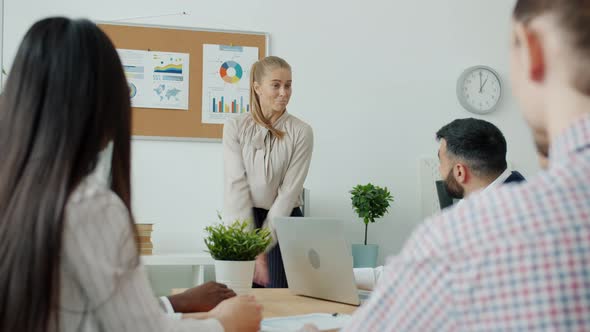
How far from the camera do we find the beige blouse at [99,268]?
3.31 ft

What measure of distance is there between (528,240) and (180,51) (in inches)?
151

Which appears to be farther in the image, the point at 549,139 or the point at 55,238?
the point at 55,238

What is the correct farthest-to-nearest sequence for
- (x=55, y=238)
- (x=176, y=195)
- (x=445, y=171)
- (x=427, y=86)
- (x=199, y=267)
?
(x=427, y=86)
(x=176, y=195)
(x=199, y=267)
(x=445, y=171)
(x=55, y=238)

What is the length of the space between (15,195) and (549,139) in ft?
2.34

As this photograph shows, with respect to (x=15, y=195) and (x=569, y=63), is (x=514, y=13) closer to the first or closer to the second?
(x=569, y=63)

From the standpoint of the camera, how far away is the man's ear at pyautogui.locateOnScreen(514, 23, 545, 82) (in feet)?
2.33

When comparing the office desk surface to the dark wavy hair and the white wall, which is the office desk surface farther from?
the white wall

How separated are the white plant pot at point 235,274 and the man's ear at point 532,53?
1.31 metres

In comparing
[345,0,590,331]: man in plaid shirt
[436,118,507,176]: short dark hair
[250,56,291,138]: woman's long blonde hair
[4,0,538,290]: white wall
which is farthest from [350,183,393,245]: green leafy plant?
[345,0,590,331]: man in plaid shirt

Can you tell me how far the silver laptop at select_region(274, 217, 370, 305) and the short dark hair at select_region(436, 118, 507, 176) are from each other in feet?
2.56

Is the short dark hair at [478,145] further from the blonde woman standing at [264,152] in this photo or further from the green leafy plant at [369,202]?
the green leafy plant at [369,202]

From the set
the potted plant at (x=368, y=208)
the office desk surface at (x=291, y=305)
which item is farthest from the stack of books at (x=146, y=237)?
the office desk surface at (x=291, y=305)

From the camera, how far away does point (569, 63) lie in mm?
689

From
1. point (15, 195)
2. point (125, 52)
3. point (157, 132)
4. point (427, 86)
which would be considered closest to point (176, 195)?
point (157, 132)
